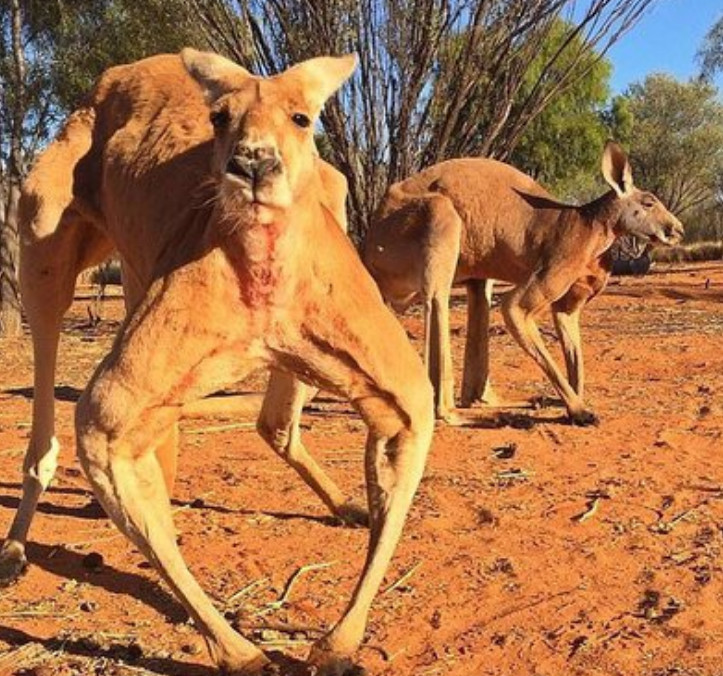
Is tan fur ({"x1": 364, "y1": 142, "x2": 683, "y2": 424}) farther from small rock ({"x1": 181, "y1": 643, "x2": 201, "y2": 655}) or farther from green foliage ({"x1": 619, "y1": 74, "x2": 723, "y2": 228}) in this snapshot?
green foliage ({"x1": 619, "y1": 74, "x2": 723, "y2": 228})

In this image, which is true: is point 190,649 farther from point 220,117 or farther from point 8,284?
point 8,284

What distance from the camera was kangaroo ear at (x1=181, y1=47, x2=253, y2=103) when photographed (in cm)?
315

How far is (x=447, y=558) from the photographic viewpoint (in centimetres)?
419

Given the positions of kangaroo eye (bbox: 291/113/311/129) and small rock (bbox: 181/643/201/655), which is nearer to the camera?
kangaroo eye (bbox: 291/113/311/129)

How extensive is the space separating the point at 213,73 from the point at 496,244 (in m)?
5.18

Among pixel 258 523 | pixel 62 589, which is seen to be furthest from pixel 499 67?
pixel 62 589

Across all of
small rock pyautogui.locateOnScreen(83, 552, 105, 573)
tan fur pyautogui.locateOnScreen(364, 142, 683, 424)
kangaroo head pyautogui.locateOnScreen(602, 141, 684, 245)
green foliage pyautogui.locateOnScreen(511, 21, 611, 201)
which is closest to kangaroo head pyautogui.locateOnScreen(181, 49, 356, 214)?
small rock pyautogui.locateOnScreen(83, 552, 105, 573)

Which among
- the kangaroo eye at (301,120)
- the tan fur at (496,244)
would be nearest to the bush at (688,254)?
the tan fur at (496,244)

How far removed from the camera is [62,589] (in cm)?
398

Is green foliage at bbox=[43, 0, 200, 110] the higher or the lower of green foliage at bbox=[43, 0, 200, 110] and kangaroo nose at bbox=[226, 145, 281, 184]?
the higher

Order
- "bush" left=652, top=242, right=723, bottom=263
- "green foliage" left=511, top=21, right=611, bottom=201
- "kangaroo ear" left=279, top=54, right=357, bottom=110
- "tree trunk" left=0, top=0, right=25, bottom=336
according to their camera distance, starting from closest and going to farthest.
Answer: "kangaroo ear" left=279, top=54, right=357, bottom=110 → "tree trunk" left=0, top=0, right=25, bottom=336 → "bush" left=652, top=242, right=723, bottom=263 → "green foliage" left=511, top=21, right=611, bottom=201

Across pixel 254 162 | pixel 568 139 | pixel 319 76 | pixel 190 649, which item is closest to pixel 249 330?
pixel 254 162

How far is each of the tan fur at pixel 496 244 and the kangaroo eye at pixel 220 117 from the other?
185 inches

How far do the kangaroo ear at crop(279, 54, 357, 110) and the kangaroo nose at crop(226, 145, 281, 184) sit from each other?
36cm
